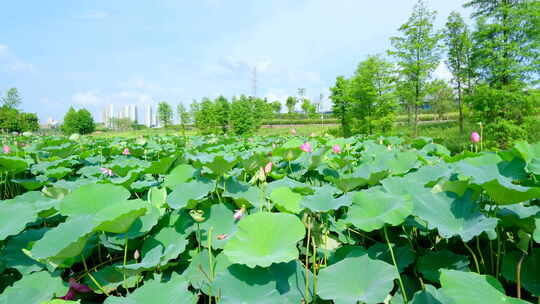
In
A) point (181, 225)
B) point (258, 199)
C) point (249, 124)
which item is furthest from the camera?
point (249, 124)

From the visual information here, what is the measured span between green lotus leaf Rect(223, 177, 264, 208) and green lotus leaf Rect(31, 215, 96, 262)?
16.6 inches

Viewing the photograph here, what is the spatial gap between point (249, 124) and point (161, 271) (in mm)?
33041

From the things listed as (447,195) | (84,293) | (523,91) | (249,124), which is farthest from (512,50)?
(249,124)

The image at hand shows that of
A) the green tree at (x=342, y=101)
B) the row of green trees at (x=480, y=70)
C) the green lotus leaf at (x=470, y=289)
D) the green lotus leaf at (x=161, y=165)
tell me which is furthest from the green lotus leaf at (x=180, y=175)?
the green tree at (x=342, y=101)

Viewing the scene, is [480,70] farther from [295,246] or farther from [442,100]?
[442,100]

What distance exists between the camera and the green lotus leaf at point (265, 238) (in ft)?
1.89

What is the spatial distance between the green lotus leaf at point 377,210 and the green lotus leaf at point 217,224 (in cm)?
37

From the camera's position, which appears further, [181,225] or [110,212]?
[181,225]

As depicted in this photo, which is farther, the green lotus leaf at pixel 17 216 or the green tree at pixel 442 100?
the green tree at pixel 442 100

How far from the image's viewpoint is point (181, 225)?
0.84 metres

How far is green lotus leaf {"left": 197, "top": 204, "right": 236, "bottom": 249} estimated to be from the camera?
30.9 inches

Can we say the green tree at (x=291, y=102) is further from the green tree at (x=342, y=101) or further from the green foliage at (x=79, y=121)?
the green foliage at (x=79, y=121)

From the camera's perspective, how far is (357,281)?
566 millimetres

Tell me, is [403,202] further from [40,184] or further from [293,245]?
[40,184]
